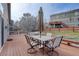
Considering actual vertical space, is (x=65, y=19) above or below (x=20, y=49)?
above

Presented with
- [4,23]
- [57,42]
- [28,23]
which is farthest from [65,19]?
[4,23]

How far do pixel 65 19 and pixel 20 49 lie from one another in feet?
4.07

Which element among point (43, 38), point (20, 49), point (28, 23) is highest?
point (28, 23)

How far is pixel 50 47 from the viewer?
2949mm

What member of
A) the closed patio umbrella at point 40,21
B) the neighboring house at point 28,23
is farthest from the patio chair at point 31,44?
the closed patio umbrella at point 40,21

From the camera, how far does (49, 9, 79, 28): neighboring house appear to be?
2965 millimetres

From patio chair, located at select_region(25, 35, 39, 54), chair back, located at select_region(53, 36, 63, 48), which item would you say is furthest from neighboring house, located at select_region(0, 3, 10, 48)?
chair back, located at select_region(53, 36, 63, 48)

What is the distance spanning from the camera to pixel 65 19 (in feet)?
9.86

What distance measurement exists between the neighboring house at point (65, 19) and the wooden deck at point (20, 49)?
0.50 metres

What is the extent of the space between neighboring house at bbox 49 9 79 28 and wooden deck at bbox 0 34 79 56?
50 cm

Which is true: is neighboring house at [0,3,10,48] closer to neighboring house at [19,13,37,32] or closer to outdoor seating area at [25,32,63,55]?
neighboring house at [19,13,37,32]

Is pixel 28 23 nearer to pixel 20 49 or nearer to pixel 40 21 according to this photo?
pixel 40 21

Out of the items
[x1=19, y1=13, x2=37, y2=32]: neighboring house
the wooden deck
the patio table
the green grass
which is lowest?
the wooden deck

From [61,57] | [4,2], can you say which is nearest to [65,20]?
[61,57]
